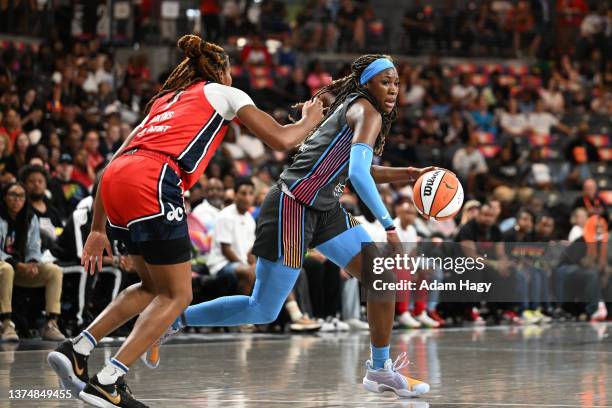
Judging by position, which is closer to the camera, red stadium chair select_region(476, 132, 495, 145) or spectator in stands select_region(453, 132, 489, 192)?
spectator in stands select_region(453, 132, 489, 192)

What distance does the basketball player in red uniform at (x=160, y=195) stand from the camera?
5.95 metres

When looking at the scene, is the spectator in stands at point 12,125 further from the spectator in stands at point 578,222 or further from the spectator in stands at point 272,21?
the spectator in stands at point 272,21

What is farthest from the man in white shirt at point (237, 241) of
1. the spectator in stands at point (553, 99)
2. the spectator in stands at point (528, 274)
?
the spectator in stands at point (553, 99)

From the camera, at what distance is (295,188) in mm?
7289

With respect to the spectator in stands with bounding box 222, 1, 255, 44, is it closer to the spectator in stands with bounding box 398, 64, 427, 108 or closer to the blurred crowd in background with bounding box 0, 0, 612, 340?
the blurred crowd in background with bounding box 0, 0, 612, 340

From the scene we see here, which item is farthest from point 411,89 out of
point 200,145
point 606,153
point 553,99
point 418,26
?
point 200,145

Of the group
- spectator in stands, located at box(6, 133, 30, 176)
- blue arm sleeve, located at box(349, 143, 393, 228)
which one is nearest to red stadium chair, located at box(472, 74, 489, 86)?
spectator in stands, located at box(6, 133, 30, 176)

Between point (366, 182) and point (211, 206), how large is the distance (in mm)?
7370

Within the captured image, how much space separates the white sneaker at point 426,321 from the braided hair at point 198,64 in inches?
338

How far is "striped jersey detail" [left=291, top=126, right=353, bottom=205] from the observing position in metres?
7.27

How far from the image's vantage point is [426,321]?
47.6ft

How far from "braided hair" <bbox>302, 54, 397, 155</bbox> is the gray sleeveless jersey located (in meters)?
0.10

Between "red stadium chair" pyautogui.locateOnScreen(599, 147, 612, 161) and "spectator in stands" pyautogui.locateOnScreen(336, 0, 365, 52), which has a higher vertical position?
"spectator in stands" pyautogui.locateOnScreen(336, 0, 365, 52)

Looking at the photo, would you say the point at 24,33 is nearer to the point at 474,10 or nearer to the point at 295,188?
the point at 474,10
